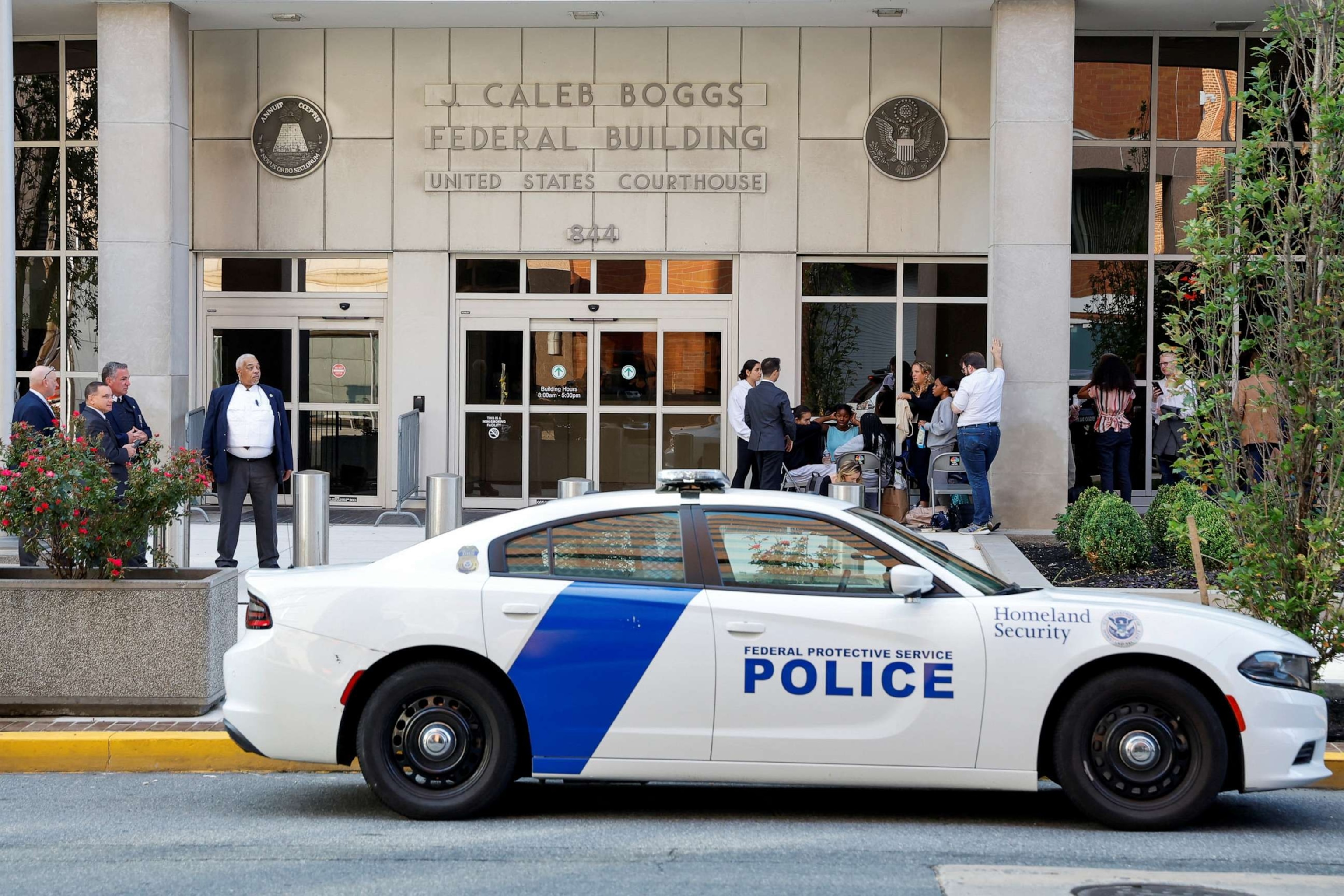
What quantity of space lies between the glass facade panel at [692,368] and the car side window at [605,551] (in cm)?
1159

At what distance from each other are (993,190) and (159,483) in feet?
33.8

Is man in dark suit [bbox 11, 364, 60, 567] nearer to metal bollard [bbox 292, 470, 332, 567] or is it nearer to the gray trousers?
the gray trousers

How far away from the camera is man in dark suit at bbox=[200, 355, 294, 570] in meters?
11.8

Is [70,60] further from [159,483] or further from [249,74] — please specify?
[159,483]

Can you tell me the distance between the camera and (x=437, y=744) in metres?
6.16

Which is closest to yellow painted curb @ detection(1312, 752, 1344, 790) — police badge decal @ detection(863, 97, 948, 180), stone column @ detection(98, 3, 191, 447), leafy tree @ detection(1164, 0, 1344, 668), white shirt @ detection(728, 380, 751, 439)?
leafy tree @ detection(1164, 0, 1344, 668)

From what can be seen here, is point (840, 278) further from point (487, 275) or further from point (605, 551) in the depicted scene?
point (605, 551)

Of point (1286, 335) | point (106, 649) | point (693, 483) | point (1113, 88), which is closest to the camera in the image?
point (693, 483)

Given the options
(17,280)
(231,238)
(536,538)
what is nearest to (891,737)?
(536,538)

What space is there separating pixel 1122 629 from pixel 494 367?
12825mm

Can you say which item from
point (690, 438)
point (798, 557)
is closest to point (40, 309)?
point (690, 438)

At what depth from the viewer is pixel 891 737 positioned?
6066 millimetres

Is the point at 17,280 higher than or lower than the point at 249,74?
lower

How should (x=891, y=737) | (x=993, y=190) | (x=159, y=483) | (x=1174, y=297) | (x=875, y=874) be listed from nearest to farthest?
(x=875, y=874), (x=891, y=737), (x=159, y=483), (x=993, y=190), (x=1174, y=297)
